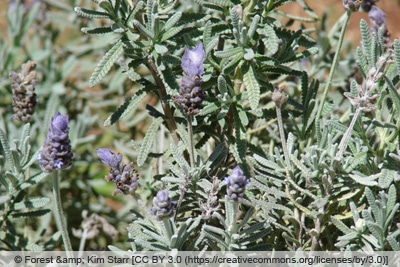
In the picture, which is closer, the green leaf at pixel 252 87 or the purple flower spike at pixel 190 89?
the purple flower spike at pixel 190 89

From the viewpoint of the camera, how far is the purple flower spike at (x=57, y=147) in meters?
1.06

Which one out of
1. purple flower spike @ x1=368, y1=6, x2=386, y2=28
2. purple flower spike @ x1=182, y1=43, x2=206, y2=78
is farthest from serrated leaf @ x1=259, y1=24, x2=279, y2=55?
purple flower spike @ x1=368, y1=6, x2=386, y2=28

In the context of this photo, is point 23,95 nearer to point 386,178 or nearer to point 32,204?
point 32,204

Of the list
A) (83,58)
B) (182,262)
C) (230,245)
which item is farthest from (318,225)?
(83,58)

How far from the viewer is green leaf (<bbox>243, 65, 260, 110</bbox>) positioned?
1.24 meters

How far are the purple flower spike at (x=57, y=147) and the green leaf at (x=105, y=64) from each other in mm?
194

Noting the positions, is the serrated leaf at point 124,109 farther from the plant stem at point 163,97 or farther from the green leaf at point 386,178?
the green leaf at point 386,178

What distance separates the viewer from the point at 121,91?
2.28 meters

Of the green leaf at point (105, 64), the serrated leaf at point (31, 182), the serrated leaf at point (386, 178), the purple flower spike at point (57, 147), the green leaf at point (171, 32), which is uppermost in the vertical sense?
the green leaf at point (171, 32)

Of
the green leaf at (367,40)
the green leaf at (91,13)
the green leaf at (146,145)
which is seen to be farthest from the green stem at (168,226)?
the green leaf at (367,40)

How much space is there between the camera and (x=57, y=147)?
1.06m

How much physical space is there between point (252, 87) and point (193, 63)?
0.69 ft

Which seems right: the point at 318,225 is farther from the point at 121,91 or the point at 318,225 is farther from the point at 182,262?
the point at 121,91

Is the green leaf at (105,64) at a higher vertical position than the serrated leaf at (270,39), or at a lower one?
lower
